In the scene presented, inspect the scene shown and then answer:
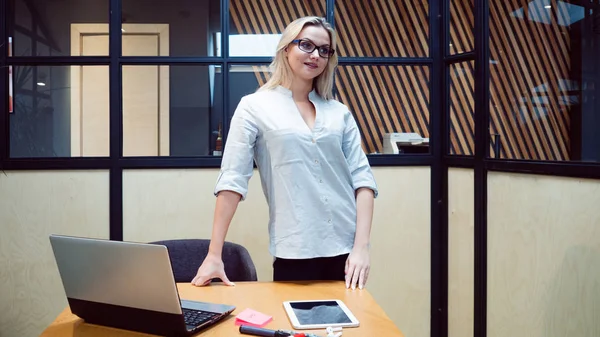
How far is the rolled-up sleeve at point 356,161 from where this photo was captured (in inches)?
76.2

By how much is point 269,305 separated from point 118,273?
0.46 meters

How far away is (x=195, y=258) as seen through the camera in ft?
7.44

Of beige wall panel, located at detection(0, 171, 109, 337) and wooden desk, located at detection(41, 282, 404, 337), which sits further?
beige wall panel, located at detection(0, 171, 109, 337)

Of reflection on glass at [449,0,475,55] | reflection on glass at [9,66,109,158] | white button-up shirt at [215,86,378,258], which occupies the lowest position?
white button-up shirt at [215,86,378,258]

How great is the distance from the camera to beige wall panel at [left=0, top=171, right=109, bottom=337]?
319 cm

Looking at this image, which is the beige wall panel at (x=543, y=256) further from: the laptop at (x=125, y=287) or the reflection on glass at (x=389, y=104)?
the laptop at (x=125, y=287)

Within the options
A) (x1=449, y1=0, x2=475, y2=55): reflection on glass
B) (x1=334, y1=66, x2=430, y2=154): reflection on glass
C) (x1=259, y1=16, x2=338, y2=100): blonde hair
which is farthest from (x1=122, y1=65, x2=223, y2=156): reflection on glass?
(x1=449, y1=0, x2=475, y2=55): reflection on glass

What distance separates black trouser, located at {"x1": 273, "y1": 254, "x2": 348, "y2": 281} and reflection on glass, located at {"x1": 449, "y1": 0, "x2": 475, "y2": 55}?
6.19 feet

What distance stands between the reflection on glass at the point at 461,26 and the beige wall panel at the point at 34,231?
7.90 ft

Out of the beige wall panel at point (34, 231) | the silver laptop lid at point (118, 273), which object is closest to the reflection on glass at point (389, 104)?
the beige wall panel at point (34, 231)

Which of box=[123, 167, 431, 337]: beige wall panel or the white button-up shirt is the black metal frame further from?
the white button-up shirt

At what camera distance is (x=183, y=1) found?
3.47 meters

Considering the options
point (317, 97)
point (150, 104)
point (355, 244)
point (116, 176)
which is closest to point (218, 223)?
point (355, 244)

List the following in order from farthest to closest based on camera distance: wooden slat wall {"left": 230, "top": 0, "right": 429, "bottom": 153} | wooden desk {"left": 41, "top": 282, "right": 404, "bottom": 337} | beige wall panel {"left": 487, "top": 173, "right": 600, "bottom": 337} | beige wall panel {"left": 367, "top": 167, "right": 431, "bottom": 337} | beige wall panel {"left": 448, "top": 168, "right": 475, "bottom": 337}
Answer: wooden slat wall {"left": 230, "top": 0, "right": 429, "bottom": 153}, beige wall panel {"left": 367, "top": 167, "right": 431, "bottom": 337}, beige wall panel {"left": 448, "top": 168, "right": 475, "bottom": 337}, beige wall panel {"left": 487, "top": 173, "right": 600, "bottom": 337}, wooden desk {"left": 41, "top": 282, "right": 404, "bottom": 337}
